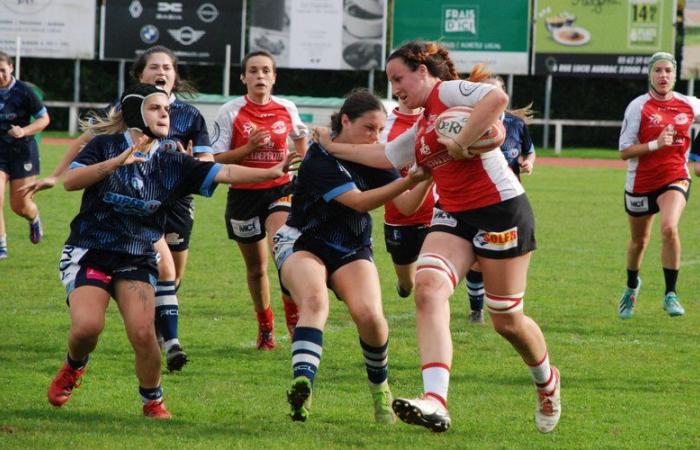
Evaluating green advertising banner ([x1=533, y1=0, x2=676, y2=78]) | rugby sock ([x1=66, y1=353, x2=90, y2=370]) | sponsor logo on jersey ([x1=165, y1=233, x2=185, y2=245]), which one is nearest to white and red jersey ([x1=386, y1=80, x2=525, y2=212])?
rugby sock ([x1=66, y1=353, x2=90, y2=370])

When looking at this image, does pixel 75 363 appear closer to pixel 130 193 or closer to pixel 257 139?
pixel 130 193

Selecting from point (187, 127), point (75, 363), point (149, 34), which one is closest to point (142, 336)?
point (75, 363)

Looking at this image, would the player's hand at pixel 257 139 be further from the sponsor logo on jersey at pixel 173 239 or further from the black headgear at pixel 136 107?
the sponsor logo on jersey at pixel 173 239

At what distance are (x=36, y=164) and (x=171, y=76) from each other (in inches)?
217

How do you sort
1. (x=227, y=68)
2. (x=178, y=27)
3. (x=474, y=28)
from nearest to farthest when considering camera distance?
(x=227, y=68) < (x=474, y=28) < (x=178, y=27)

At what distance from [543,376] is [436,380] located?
0.85 meters

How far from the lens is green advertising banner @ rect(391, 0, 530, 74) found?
33156 millimetres

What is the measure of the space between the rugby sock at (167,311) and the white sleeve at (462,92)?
8.02 feet

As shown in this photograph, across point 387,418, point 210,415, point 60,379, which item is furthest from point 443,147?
point 60,379

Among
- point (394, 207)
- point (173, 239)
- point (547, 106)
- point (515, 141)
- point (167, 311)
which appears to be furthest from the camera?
point (547, 106)

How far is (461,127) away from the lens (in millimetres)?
5516

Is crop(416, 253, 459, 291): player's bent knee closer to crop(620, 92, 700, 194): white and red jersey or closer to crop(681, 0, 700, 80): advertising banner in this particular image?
crop(620, 92, 700, 194): white and red jersey

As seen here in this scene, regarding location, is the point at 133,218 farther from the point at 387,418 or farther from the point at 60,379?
the point at 387,418

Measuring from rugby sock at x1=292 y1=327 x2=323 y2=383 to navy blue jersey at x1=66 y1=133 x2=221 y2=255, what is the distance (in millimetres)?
886
